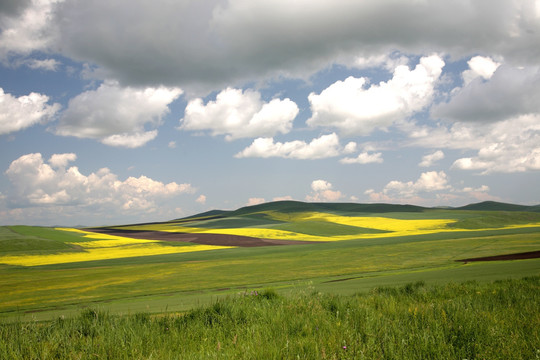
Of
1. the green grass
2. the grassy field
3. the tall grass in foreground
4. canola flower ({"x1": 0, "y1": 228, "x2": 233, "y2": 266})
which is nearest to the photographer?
the tall grass in foreground

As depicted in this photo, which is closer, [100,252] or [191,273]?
[191,273]

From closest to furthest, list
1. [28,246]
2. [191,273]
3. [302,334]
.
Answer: [302,334], [191,273], [28,246]

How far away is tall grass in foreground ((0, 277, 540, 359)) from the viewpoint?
5398 millimetres

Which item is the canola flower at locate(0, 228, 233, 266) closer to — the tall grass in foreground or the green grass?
the green grass

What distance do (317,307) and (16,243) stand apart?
262 feet

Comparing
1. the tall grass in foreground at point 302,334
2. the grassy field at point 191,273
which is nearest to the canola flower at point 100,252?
the grassy field at point 191,273

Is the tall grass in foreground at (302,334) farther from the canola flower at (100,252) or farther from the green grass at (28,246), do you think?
the green grass at (28,246)

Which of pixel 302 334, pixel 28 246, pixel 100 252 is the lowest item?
pixel 100 252

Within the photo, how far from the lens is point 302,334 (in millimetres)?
6402

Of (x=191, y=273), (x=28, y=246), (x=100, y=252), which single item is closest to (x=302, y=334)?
(x=191, y=273)

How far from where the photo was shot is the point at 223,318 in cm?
807

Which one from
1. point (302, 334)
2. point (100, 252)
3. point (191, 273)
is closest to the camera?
point (302, 334)

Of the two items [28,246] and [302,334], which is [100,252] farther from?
[302,334]

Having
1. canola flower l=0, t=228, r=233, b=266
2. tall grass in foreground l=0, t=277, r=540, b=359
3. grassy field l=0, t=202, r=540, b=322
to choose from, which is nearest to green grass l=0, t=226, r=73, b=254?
grassy field l=0, t=202, r=540, b=322
